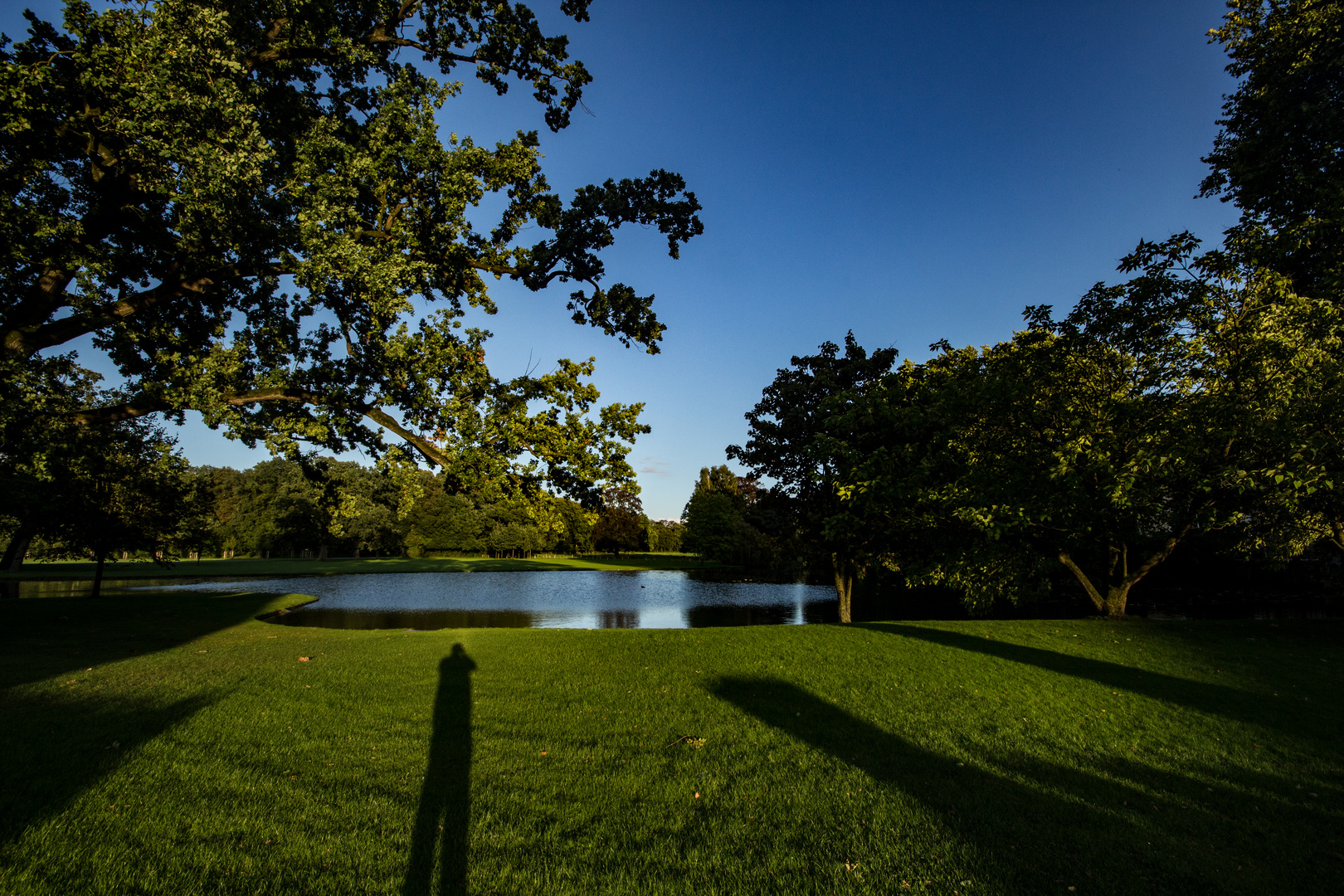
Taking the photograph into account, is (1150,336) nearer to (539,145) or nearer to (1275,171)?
(1275,171)

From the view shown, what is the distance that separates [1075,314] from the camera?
13.7m

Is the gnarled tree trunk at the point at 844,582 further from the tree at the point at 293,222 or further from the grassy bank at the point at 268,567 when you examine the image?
the grassy bank at the point at 268,567

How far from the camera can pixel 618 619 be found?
1064 inches

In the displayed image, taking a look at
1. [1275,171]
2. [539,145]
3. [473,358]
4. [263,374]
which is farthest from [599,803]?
[1275,171]

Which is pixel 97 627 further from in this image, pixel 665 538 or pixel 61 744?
pixel 665 538

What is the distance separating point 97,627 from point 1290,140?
33.2 m

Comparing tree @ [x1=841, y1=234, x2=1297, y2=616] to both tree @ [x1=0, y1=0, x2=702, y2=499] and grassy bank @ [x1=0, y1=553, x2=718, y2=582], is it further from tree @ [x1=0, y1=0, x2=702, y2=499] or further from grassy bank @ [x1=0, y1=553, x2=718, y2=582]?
grassy bank @ [x1=0, y1=553, x2=718, y2=582]

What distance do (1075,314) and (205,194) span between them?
17.1 m

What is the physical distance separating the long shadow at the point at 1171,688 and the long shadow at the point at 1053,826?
13.4 feet

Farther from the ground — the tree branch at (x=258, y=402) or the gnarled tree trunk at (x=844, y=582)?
the tree branch at (x=258, y=402)

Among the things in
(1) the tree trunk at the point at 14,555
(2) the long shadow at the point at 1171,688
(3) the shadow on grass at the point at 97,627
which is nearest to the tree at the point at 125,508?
(3) the shadow on grass at the point at 97,627

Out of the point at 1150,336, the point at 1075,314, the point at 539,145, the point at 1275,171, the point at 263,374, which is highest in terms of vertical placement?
the point at 1275,171

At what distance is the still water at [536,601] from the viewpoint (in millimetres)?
24484

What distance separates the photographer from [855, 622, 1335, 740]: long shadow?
7.54m
